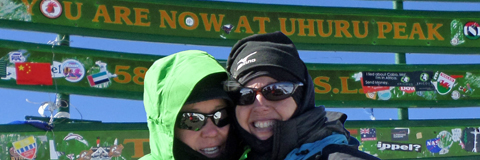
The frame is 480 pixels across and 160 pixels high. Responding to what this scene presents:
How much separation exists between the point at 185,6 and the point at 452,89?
451 cm

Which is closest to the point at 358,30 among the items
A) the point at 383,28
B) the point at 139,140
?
the point at 383,28

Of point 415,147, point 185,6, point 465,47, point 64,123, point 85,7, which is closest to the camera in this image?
point 64,123

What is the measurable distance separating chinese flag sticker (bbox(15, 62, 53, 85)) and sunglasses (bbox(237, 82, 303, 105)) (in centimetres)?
463

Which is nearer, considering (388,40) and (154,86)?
(154,86)

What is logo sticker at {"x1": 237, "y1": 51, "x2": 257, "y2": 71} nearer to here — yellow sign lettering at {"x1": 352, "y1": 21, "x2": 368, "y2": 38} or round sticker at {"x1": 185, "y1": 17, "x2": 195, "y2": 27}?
round sticker at {"x1": 185, "y1": 17, "x2": 195, "y2": 27}

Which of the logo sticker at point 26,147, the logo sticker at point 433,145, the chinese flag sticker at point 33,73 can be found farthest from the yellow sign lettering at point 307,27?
the logo sticker at point 26,147

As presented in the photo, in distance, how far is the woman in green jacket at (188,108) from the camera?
2820 millimetres

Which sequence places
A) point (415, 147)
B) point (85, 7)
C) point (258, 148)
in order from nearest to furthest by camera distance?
point (258, 148), point (85, 7), point (415, 147)

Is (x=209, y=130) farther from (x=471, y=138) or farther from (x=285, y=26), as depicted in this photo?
(x=471, y=138)

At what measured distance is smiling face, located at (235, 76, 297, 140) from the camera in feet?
9.27

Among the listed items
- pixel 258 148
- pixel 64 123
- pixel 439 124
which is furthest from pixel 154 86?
pixel 439 124

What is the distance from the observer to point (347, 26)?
27.9ft

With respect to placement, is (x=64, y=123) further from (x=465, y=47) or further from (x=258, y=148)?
(x=465, y=47)

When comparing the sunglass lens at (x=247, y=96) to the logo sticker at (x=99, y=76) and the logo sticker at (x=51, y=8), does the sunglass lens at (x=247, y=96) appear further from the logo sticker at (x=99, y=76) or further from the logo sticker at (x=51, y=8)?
the logo sticker at (x=51, y=8)
